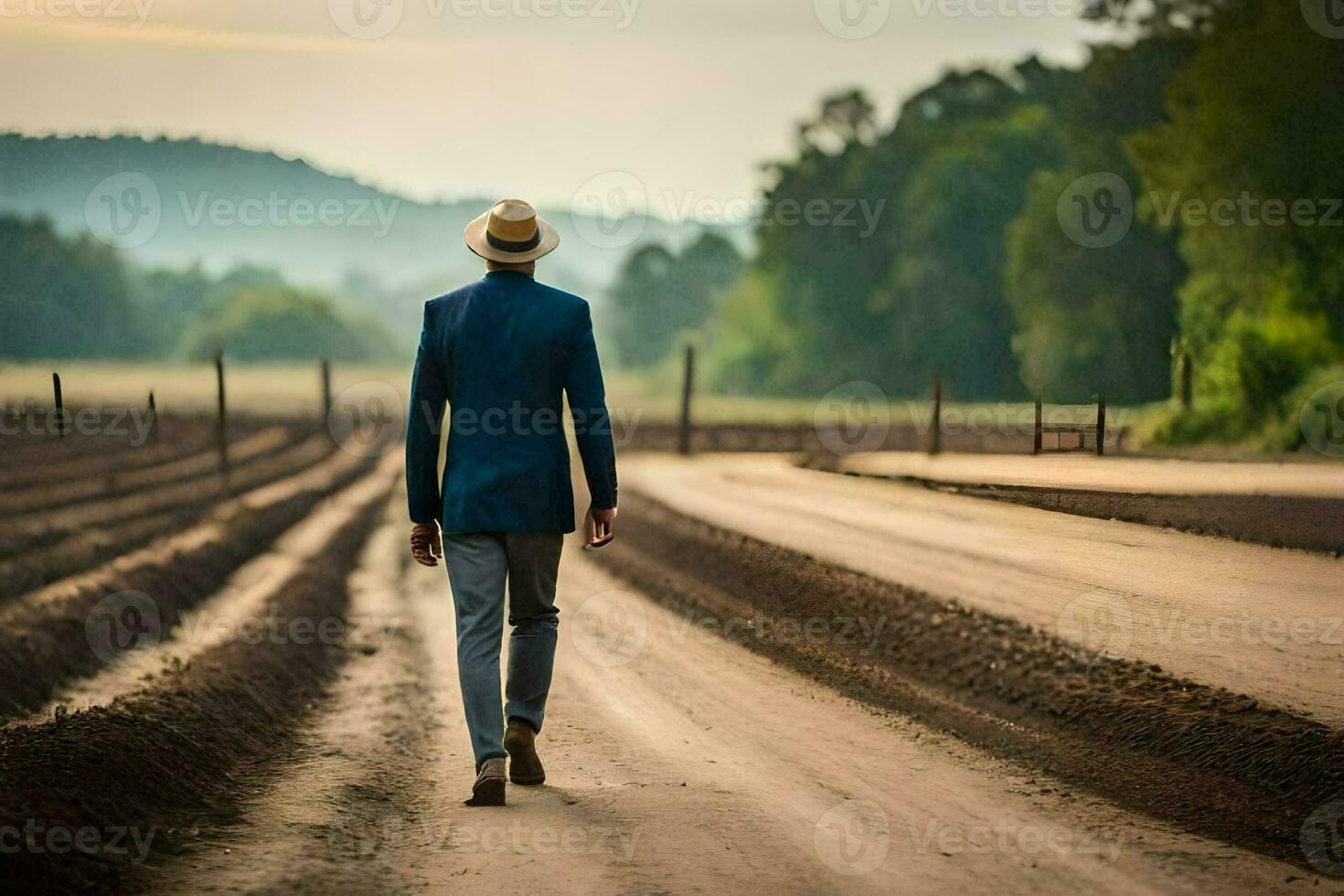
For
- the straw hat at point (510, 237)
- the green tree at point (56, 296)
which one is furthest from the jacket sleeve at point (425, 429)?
the green tree at point (56, 296)

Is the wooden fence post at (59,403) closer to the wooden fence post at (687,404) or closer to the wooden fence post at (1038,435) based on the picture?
the wooden fence post at (1038,435)

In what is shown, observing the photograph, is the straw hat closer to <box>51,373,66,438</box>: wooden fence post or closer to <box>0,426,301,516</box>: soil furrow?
<box>51,373,66,438</box>: wooden fence post

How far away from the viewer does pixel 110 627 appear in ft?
41.0

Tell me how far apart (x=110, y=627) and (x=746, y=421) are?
34.7 meters

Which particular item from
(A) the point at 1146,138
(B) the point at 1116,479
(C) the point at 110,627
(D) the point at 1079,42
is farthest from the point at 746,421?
(B) the point at 1116,479

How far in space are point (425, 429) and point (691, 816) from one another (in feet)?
5.92

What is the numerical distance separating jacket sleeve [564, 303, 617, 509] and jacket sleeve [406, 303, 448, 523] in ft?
1.69

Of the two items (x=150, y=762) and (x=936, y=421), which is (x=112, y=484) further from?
(x=150, y=762)

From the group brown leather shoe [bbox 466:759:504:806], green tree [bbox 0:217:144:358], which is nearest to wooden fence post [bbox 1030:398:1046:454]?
brown leather shoe [bbox 466:759:504:806]

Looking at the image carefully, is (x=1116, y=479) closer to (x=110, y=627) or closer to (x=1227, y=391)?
(x=1227, y=391)

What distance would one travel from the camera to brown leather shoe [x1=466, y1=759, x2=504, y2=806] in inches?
224

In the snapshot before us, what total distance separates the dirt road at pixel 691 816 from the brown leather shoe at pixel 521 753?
8cm

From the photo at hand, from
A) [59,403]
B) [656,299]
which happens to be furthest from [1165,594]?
[656,299]

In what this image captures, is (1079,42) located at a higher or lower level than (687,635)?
higher
